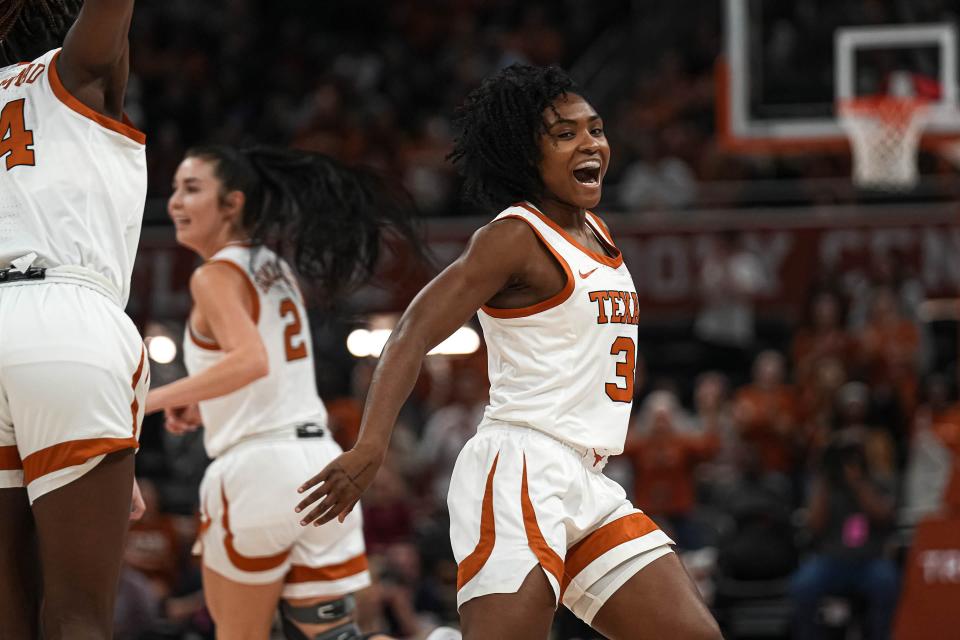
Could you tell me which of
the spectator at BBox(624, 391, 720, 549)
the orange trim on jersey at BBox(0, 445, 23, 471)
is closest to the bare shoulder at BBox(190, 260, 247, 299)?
the orange trim on jersey at BBox(0, 445, 23, 471)

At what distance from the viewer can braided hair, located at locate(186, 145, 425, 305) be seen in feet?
17.9

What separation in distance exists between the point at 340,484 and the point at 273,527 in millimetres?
1579

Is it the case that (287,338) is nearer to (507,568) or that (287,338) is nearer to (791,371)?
(507,568)

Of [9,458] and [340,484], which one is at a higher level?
[9,458]

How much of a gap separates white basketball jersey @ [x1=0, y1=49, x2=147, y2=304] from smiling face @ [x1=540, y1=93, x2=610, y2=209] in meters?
1.18

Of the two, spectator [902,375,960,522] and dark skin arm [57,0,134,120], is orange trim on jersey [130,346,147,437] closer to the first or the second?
dark skin arm [57,0,134,120]

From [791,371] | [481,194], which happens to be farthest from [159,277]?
[481,194]

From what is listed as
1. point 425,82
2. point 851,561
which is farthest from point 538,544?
point 425,82

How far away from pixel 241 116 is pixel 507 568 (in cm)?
1411

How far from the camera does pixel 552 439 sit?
13.0 feet

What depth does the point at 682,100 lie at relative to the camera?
Result: 1673 cm

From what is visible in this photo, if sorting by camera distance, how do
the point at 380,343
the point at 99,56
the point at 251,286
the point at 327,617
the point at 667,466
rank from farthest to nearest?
the point at 380,343, the point at 667,466, the point at 251,286, the point at 327,617, the point at 99,56

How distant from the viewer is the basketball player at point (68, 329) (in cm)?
329

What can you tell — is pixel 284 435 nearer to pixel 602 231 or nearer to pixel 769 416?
pixel 602 231
